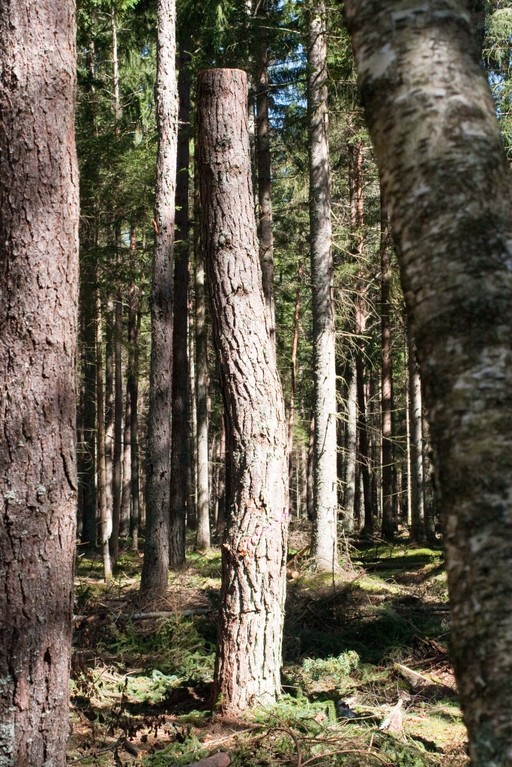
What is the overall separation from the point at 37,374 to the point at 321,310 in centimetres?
999

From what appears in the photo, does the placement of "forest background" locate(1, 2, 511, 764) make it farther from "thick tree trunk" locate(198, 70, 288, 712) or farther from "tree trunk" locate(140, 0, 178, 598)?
"thick tree trunk" locate(198, 70, 288, 712)

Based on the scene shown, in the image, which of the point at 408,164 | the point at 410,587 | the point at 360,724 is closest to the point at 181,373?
the point at 410,587

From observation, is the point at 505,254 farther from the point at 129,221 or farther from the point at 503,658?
the point at 129,221

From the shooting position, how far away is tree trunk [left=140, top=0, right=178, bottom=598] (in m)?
11.7

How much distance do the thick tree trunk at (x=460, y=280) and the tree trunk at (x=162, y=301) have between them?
10.1 metres

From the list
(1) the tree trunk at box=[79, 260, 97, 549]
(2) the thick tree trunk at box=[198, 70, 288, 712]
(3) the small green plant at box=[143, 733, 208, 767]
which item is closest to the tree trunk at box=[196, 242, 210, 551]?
(1) the tree trunk at box=[79, 260, 97, 549]

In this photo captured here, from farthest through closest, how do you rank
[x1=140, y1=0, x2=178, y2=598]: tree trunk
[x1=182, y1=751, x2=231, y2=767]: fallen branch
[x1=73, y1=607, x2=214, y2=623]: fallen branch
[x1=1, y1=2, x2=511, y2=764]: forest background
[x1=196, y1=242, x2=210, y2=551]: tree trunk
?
1. [x1=196, y1=242, x2=210, y2=551]: tree trunk
2. [x1=1, y1=2, x2=511, y2=764]: forest background
3. [x1=140, y1=0, x2=178, y2=598]: tree trunk
4. [x1=73, y1=607, x2=214, y2=623]: fallen branch
5. [x1=182, y1=751, x2=231, y2=767]: fallen branch

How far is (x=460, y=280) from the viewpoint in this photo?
1.73m

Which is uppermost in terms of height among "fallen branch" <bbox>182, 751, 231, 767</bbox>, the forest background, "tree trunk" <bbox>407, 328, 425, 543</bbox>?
the forest background

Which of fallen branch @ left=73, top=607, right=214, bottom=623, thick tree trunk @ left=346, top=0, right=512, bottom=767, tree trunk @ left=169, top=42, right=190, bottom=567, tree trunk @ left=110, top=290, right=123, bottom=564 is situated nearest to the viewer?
thick tree trunk @ left=346, top=0, right=512, bottom=767

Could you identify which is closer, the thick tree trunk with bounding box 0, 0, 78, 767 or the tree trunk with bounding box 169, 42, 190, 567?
the thick tree trunk with bounding box 0, 0, 78, 767

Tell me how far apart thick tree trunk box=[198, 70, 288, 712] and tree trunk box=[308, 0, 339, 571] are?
698 cm

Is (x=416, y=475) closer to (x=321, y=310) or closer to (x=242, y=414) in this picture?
(x=321, y=310)

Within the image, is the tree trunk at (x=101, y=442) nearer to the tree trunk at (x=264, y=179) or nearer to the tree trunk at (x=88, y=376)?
the tree trunk at (x=88, y=376)
